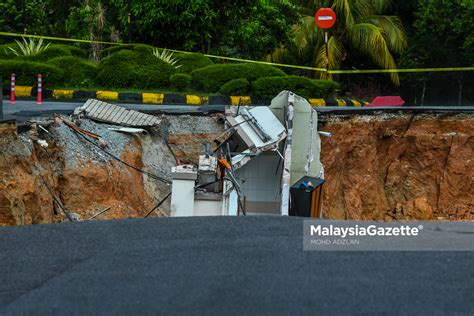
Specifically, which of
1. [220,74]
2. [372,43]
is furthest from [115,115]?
[372,43]

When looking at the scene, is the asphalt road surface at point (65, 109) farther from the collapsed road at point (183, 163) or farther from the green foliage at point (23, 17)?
the green foliage at point (23, 17)

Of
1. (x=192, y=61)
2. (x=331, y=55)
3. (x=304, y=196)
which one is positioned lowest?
(x=304, y=196)

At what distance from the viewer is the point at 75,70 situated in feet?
65.7

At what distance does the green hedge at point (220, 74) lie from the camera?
809 inches

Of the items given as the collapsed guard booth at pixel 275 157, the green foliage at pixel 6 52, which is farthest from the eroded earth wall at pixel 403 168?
the green foliage at pixel 6 52

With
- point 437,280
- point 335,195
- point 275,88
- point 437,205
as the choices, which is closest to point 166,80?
point 275,88

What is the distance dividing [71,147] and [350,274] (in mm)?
7954

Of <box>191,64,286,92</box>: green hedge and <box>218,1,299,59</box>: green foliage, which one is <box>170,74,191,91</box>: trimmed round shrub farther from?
<box>218,1,299,59</box>: green foliage

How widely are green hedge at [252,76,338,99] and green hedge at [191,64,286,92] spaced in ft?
2.16

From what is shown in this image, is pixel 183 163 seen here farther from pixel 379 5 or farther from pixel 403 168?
pixel 379 5

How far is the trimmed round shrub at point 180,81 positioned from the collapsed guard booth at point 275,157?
6036 mm

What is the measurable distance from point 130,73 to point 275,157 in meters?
7.09

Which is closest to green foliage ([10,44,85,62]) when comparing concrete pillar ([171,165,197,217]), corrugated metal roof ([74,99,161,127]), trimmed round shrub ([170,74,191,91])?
trimmed round shrub ([170,74,191,91])

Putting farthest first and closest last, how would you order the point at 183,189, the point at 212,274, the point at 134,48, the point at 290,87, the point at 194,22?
1. the point at 194,22
2. the point at 134,48
3. the point at 290,87
4. the point at 183,189
5. the point at 212,274
